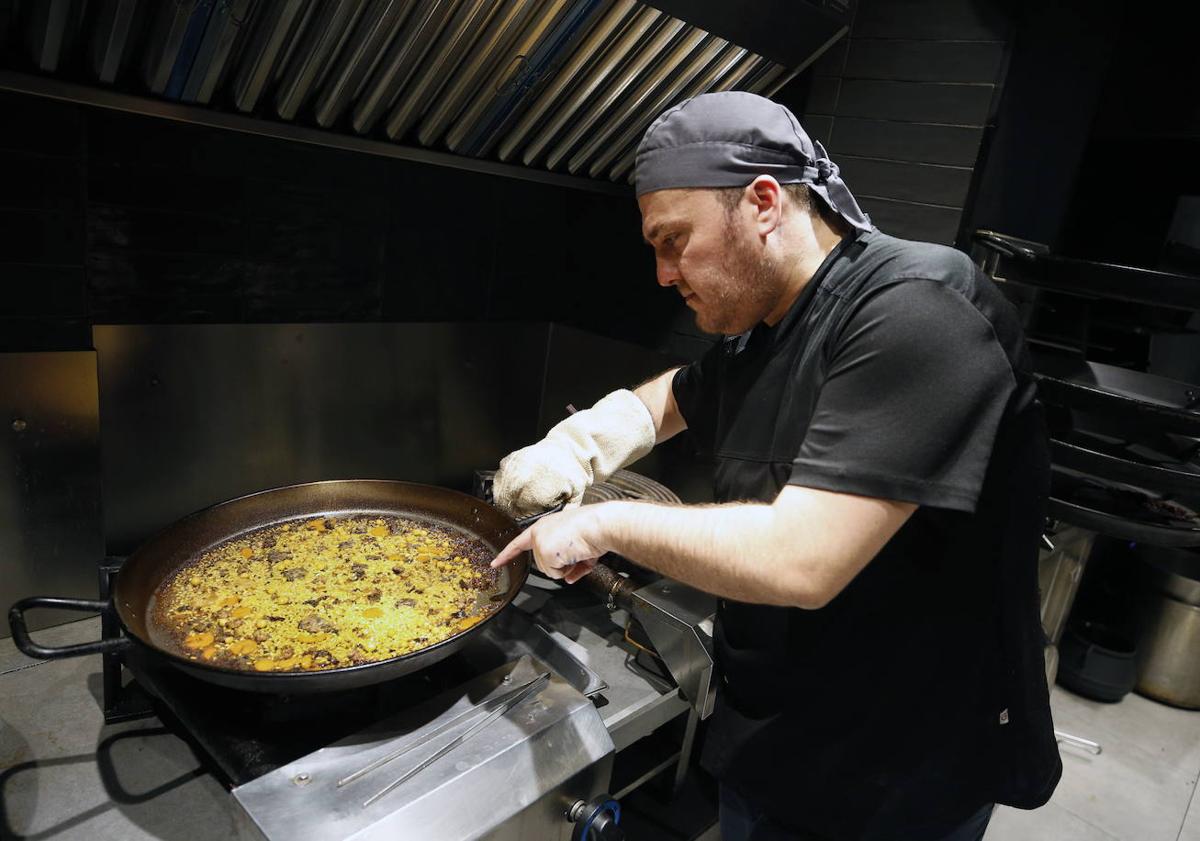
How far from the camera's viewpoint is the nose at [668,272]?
1154mm

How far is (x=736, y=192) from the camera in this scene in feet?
3.41

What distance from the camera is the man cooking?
87 cm

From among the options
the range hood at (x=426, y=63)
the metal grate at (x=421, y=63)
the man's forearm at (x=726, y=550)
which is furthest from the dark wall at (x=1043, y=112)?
the man's forearm at (x=726, y=550)

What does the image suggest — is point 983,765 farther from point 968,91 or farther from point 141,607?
point 968,91

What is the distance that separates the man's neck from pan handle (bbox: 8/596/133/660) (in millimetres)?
1161

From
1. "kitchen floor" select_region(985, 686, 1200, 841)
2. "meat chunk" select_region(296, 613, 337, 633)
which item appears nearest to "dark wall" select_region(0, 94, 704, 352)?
"meat chunk" select_region(296, 613, 337, 633)

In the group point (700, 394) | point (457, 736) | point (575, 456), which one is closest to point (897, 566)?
point (700, 394)

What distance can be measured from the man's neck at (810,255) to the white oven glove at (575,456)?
48 centimetres

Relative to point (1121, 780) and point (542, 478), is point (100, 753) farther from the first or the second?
point (1121, 780)

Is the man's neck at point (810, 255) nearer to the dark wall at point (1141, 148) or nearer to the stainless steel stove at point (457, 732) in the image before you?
the stainless steel stove at point (457, 732)

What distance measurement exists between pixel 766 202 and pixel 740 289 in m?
0.13

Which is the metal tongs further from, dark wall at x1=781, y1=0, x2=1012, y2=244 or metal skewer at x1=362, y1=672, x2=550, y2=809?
dark wall at x1=781, y1=0, x2=1012, y2=244

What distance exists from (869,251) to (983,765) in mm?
815

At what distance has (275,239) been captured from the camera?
195cm
